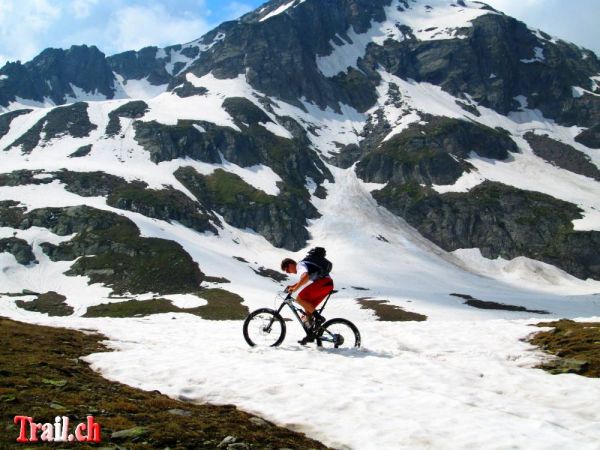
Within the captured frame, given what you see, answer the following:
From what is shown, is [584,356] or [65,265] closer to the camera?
[584,356]

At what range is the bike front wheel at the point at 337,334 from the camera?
1695cm

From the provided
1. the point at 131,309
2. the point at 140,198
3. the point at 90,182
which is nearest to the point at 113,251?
the point at 140,198

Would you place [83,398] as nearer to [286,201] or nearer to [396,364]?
[396,364]

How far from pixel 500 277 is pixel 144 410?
549 feet

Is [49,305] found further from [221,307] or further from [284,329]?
[284,329]

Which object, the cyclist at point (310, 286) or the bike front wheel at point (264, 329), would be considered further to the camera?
the bike front wheel at point (264, 329)

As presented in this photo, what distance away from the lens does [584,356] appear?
1551 centimetres

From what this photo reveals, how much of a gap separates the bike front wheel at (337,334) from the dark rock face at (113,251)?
293 ft

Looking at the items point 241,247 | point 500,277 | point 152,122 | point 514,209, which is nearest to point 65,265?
point 241,247

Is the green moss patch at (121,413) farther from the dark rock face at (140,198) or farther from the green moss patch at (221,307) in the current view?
the dark rock face at (140,198)

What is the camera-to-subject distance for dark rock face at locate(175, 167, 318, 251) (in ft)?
552

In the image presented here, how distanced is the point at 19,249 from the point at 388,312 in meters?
84.9

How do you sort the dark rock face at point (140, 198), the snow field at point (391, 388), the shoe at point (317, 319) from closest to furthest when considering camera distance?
the snow field at point (391, 388)
the shoe at point (317, 319)
the dark rock face at point (140, 198)

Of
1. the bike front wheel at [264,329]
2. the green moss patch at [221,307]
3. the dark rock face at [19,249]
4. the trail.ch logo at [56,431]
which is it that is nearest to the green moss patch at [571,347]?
the bike front wheel at [264,329]
